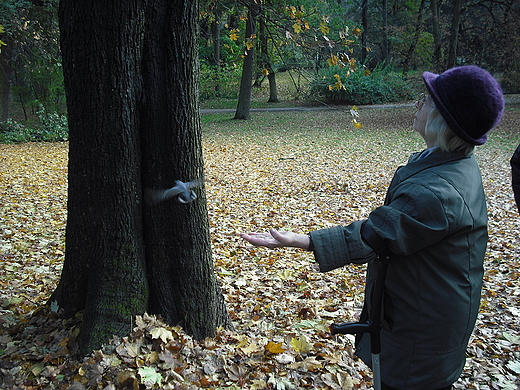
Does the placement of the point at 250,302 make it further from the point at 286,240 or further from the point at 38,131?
the point at 38,131

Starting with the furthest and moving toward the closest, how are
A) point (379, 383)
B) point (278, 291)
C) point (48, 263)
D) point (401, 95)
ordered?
point (401, 95) < point (48, 263) < point (278, 291) < point (379, 383)

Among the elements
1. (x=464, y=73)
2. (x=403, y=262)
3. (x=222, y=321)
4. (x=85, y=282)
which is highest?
(x=464, y=73)

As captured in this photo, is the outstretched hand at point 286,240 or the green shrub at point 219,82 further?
the green shrub at point 219,82

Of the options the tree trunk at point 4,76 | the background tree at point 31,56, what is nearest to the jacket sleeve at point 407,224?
the background tree at point 31,56

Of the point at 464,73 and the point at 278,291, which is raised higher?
the point at 464,73

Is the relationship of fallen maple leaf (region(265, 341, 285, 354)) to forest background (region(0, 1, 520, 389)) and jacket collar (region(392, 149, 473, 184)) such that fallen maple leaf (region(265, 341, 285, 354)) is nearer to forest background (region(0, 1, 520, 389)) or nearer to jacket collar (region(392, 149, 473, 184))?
forest background (region(0, 1, 520, 389))

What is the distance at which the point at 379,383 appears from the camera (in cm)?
190

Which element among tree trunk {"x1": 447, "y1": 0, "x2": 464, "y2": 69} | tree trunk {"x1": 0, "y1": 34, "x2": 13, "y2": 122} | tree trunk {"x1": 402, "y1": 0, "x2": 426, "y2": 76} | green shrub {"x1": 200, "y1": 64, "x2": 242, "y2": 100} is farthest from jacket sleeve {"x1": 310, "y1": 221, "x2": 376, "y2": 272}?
tree trunk {"x1": 402, "y1": 0, "x2": 426, "y2": 76}

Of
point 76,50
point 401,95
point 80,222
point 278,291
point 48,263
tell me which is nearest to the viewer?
point 76,50

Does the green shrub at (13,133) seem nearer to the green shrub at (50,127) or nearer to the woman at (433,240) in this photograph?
the green shrub at (50,127)

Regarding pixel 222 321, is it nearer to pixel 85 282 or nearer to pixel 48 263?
pixel 85 282

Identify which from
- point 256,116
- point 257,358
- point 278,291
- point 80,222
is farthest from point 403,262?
point 256,116

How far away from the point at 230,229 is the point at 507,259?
3655 millimetres

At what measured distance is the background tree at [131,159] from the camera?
2697 millimetres
